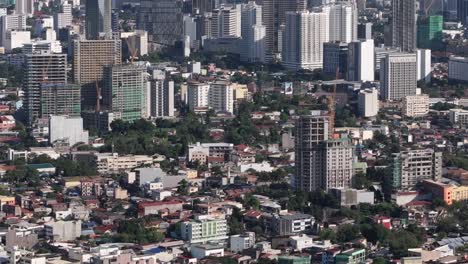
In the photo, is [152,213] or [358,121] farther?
[358,121]

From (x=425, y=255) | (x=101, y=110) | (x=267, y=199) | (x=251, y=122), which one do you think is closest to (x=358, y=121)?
(x=251, y=122)

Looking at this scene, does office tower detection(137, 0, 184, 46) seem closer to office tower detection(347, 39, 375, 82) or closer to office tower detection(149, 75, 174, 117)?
office tower detection(347, 39, 375, 82)

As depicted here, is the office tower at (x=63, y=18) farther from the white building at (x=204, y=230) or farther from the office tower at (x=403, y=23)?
the white building at (x=204, y=230)

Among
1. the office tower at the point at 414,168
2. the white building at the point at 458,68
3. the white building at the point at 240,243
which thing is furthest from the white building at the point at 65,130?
the white building at the point at 458,68

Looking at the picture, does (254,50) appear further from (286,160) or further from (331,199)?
(331,199)

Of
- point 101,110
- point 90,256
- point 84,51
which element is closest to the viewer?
point 90,256

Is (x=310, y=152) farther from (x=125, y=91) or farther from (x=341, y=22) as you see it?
(x=341, y=22)
